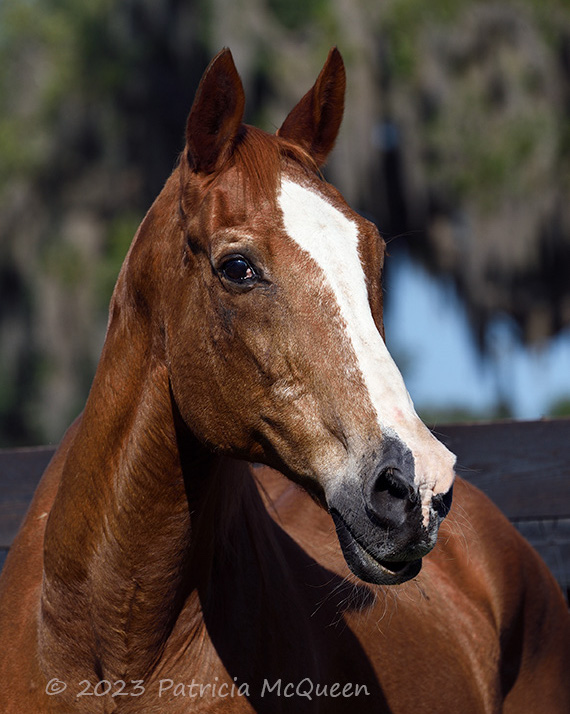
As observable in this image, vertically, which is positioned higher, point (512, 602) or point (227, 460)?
point (227, 460)

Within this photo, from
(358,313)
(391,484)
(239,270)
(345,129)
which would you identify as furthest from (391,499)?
(345,129)

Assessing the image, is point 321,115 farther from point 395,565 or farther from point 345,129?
point 345,129

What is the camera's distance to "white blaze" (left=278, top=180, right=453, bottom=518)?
1682mm

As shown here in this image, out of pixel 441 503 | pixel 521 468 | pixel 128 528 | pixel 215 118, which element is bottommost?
pixel 521 468

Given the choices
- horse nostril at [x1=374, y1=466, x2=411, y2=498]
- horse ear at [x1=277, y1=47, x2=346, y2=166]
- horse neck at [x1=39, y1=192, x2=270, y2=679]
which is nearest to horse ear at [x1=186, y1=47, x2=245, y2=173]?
A: horse ear at [x1=277, y1=47, x2=346, y2=166]

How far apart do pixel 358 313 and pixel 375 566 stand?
0.48 meters

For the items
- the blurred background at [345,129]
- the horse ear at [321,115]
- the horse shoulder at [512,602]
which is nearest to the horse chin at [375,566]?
the horse ear at [321,115]

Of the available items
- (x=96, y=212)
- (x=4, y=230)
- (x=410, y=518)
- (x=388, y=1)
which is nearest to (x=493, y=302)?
(x=388, y=1)

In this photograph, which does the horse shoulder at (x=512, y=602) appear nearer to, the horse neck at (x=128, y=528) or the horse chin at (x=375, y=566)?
the horse neck at (x=128, y=528)

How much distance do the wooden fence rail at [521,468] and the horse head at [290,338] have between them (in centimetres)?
212

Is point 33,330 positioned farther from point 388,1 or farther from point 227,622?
point 227,622

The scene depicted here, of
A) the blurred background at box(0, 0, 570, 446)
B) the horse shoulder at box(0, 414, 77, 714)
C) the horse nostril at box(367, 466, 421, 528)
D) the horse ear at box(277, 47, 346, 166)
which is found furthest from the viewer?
the blurred background at box(0, 0, 570, 446)

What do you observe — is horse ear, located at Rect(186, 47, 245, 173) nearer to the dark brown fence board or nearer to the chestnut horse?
the chestnut horse

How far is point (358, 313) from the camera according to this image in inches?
72.3
